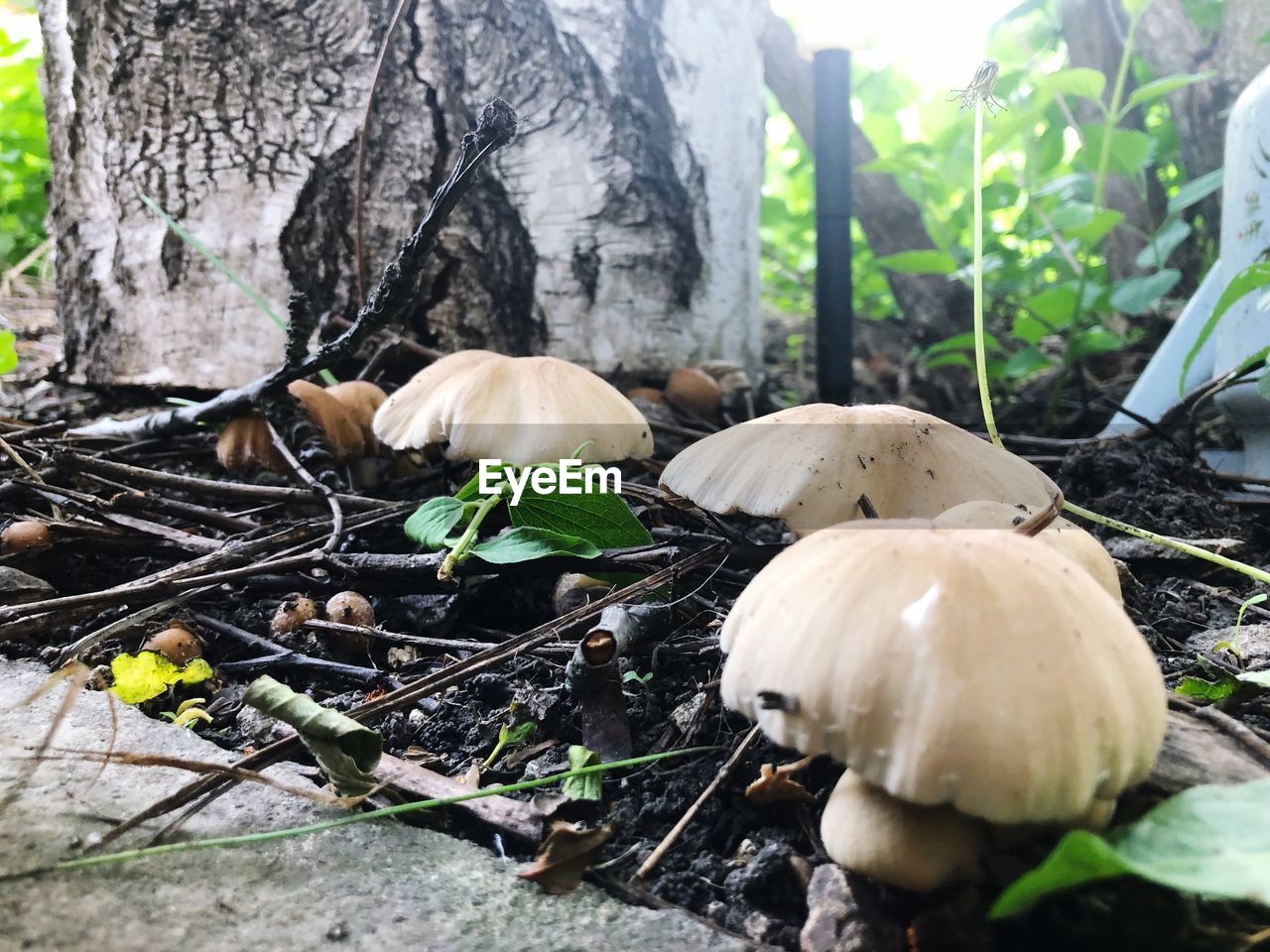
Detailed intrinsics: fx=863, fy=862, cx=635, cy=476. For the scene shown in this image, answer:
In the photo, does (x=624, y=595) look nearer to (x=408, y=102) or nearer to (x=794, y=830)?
(x=794, y=830)

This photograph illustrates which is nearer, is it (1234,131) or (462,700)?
(462,700)

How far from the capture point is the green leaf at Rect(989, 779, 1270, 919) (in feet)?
1.97

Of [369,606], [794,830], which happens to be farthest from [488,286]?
[794,830]

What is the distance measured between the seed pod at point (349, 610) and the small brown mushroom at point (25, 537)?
0.53 metres

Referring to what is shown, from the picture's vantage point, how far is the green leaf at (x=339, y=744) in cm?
92

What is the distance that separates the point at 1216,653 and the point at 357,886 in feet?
3.71

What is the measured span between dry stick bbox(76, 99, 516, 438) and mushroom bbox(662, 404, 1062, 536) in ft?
2.02

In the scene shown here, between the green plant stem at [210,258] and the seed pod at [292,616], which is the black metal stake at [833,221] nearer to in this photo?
the green plant stem at [210,258]

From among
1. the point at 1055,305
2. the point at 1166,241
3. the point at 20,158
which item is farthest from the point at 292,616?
the point at 20,158

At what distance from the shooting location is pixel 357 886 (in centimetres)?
80

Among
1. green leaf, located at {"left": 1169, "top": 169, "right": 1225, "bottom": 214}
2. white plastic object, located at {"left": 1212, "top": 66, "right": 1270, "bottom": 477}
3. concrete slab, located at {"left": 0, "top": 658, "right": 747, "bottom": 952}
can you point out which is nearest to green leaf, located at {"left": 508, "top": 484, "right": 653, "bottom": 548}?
concrete slab, located at {"left": 0, "top": 658, "right": 747, "bottom": 952}

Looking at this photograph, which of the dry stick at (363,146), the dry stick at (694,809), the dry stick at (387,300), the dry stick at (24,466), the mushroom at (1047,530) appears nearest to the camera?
the dry stick at (694,809)

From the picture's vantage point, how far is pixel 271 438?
1.86m

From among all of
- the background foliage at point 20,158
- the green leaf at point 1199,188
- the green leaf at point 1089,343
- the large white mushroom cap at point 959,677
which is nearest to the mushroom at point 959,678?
the large white mushroom cap at point 959,677
